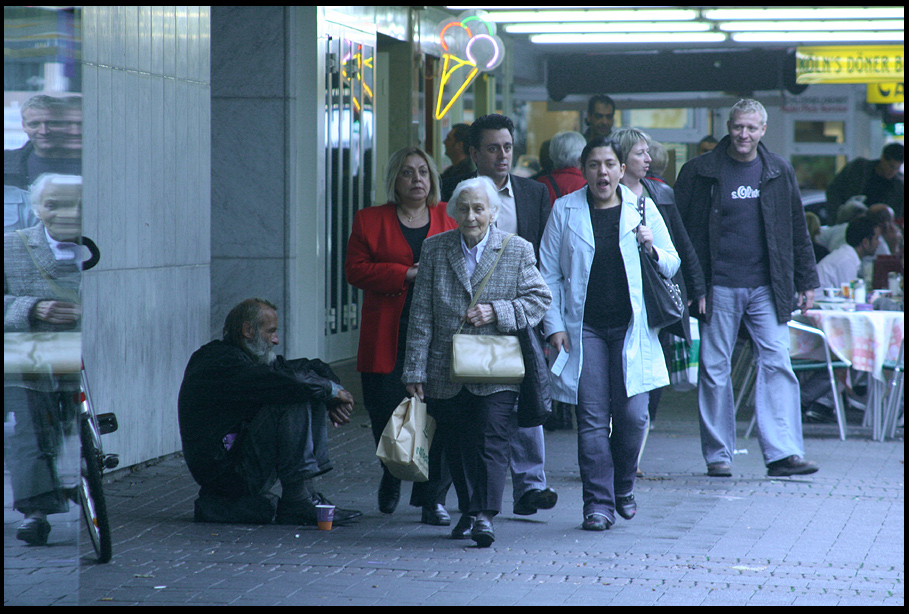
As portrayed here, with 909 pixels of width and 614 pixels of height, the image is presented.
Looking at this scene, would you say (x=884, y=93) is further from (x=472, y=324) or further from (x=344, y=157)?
(x=472, y=324)

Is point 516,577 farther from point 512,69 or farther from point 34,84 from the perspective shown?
point 512,69

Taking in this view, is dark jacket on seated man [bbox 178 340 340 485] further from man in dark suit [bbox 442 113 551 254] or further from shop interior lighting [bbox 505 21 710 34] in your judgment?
shop interior lighting [bbox 505 21 710 34]

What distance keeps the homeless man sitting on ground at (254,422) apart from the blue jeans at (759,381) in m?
2.58

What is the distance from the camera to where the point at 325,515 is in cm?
640

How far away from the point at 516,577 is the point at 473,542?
0.72 metres

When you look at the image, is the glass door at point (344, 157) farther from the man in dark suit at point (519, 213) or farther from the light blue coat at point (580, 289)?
the light blue coat at point (580, 289)

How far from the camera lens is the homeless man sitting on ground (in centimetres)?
642

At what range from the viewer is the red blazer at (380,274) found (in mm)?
6551

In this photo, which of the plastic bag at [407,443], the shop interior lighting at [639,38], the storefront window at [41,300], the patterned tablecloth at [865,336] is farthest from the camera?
the shop interior lighting at [639,38]

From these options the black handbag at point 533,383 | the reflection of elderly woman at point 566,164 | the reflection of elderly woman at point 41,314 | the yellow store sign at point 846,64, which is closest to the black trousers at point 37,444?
the reflection of elderly woman at point 41,314

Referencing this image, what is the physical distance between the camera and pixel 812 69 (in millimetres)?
17281

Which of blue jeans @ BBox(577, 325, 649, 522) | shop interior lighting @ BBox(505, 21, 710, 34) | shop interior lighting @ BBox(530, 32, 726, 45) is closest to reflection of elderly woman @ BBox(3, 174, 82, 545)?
blue jeans @ BBox(577, 325, 649, 522)

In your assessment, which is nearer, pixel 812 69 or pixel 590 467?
pixel 590 467

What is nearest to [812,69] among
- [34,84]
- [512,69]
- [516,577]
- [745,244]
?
[512,69]
